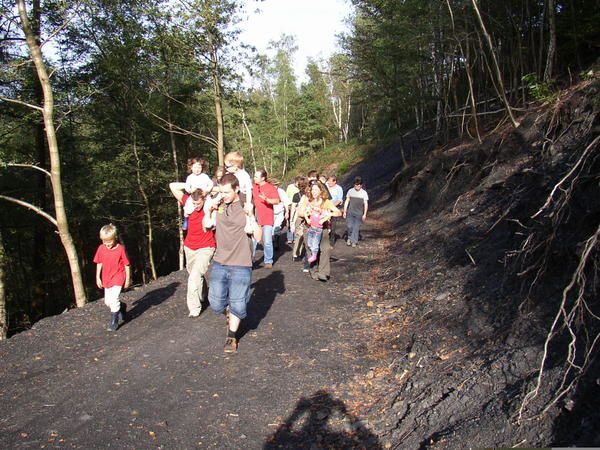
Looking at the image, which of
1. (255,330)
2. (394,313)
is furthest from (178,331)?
(394,313)

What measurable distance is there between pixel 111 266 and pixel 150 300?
2004 millimetres

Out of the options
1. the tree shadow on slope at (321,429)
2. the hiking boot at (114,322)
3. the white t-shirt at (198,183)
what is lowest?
the tree shadow on slope at (321,429)

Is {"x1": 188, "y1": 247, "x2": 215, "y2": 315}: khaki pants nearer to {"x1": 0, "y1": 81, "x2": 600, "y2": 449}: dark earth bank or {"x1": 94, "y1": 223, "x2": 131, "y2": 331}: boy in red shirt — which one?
{"x1": 0, "y1": 81, "x2": 600, "y2": 449}: dark earth bank

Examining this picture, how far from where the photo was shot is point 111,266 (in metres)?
6.92

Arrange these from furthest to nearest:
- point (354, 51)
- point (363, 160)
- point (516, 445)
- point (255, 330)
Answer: point (363, 160) → point (354, 51) → point (255, 330) → point (516, 445)

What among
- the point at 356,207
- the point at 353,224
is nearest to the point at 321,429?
the point at 356,207

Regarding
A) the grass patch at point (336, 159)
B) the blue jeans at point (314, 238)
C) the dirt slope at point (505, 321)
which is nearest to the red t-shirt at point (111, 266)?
the blue jeans at point (314, 238)

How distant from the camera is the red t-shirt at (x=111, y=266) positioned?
689cm

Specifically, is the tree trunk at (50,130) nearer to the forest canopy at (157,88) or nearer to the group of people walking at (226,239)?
the forest canopy at (157,88)

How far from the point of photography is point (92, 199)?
18.6 m

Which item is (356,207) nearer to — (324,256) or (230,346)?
(324,256)

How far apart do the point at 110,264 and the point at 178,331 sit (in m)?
1.51

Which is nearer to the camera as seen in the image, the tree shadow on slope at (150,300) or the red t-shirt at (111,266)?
the red t-shirt at (111,266)

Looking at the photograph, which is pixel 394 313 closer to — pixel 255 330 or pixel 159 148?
pixel 255 330
